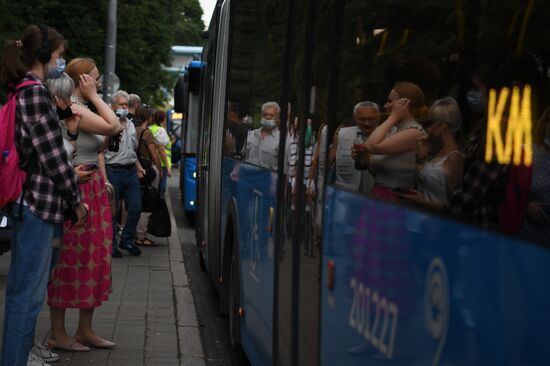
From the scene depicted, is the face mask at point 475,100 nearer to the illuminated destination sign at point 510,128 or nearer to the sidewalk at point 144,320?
the illuminated destination sign at point 510,128

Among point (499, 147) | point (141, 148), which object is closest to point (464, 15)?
point (499, 147)

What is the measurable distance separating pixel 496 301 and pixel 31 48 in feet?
13.8

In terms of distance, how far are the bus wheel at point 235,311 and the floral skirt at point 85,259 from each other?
0.81 m

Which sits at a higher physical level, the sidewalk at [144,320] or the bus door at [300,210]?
the bus door at [300,210]

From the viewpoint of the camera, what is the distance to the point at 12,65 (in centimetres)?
625

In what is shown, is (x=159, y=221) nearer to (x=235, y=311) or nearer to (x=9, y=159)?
(x=235, y=311)

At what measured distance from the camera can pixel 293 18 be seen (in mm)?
5559

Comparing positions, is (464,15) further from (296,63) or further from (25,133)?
(25,133)

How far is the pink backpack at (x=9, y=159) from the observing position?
6111 millimetres

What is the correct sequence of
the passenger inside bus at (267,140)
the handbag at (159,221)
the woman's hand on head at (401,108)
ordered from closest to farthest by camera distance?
the woman's hand on head at (401,108) < the passenger inside bus at (267,140) < the handbag at (159,221)

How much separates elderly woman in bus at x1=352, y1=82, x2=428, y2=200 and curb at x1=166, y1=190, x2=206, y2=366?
4389mm

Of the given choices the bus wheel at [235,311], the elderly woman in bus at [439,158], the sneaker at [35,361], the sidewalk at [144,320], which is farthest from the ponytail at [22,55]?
the elderly woman in bus at [439,158]

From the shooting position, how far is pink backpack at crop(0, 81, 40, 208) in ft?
20.1

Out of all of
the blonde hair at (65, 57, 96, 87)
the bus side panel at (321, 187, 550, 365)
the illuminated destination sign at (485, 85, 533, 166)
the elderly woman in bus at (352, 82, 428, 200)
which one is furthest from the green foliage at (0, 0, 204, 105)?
the illuminated destination sign at (485, 85, 533, 166)
